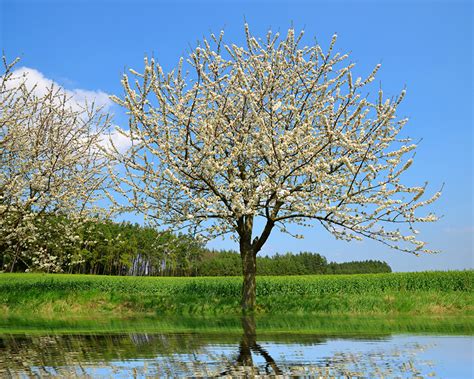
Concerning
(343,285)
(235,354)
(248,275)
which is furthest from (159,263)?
(235,354)

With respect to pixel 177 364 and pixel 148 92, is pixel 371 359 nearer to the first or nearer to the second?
pixel 177 364

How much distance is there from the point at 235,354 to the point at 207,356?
25.0 inches

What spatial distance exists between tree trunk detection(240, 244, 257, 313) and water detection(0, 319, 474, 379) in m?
6.33

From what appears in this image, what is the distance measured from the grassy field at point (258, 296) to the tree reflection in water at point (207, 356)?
955 centimetres

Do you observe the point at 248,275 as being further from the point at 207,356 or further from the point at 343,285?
the point at 207,356

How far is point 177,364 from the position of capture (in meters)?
9.55

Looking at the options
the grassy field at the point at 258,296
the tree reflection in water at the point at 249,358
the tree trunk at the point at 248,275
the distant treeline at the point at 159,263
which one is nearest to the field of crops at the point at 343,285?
the grassy field at the point at 258,296

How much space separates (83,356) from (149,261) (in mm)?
97116

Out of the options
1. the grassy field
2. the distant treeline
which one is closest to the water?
the grassy field

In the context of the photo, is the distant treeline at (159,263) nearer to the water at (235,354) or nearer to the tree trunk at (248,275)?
the tree trunk at (248,275)

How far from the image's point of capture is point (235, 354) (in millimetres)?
10805

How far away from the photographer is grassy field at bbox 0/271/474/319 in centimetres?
2411

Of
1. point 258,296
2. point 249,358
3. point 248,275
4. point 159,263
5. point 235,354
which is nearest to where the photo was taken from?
point 249,358

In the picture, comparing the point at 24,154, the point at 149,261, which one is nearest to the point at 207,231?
the point at 24,154
